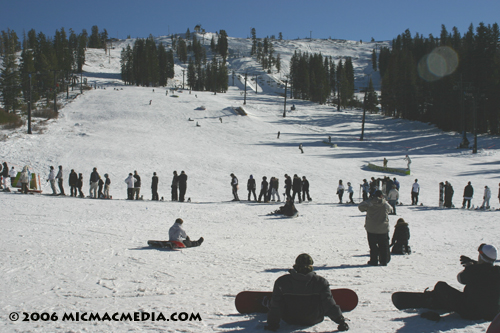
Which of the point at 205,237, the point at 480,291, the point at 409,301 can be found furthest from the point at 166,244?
the point at 480,291

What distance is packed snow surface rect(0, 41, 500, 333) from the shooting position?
4.59m

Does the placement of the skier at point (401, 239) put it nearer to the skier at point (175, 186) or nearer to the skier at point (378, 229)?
the skier at point (378, 229)

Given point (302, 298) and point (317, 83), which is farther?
point (317, 83)

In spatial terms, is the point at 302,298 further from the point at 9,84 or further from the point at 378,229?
the point at 9,84

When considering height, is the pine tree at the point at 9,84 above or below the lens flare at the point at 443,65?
below

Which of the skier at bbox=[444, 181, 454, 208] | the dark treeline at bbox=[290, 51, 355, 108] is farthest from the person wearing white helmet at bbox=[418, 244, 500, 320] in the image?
the dark treeline at bbox=[290, 51, 355, 108]

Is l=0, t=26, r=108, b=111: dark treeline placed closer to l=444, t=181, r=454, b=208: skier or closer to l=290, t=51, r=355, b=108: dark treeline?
l=444, t=181, r=454, b=208: skier

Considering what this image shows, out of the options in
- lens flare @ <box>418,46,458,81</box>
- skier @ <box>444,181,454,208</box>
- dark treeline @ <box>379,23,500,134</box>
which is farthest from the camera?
lens flare @ <box>418,46,458,81</box>

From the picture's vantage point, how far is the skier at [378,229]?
277 inches

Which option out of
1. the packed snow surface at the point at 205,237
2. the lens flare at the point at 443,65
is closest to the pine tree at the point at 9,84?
the packed snow surface at the point at 205,237

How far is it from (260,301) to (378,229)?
12.2 feet

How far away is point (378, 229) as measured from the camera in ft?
23.2

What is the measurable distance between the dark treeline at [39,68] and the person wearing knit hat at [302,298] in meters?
34.8

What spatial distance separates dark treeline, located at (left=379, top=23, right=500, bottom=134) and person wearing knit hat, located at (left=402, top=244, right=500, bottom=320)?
3963cm
